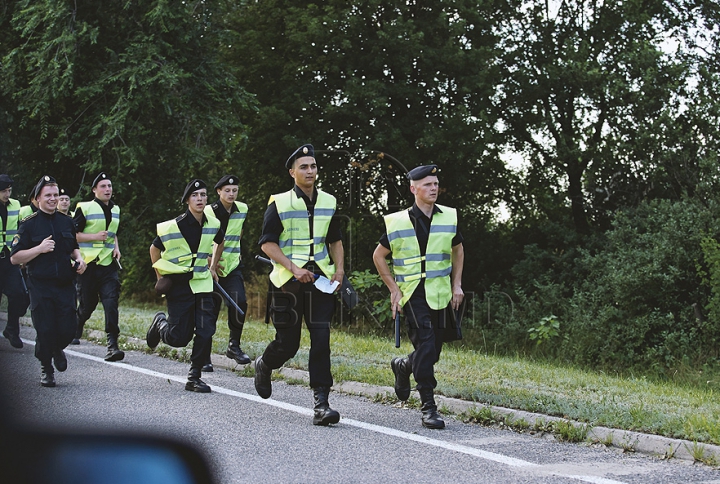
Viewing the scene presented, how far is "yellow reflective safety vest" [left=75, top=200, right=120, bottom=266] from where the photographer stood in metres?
10.3

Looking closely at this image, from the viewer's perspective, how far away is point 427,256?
21.9ft

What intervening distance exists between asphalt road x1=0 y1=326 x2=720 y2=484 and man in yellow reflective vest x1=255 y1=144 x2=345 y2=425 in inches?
23.5

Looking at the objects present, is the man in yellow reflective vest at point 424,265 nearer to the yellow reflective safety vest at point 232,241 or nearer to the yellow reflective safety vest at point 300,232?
the yellow reflective safety vest at point 300,232

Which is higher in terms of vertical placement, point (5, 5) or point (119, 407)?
point (5, 5)

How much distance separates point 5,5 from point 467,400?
1732cm

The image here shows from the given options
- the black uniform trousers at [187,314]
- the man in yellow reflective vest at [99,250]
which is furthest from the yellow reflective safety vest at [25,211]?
the black uniform trousers at [187,314]

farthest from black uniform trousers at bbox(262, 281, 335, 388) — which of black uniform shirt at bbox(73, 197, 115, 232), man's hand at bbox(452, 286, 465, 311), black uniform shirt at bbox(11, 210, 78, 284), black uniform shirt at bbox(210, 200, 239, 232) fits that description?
black uniform shirt at bbox(73, 197, 115, 232)

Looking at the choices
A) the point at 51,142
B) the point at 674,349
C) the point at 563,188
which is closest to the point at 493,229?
the point at 563,188

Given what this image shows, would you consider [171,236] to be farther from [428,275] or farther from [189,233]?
[428,275]

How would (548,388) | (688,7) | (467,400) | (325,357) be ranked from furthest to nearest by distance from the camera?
(688,7) → (548,388) → (467,400) → (325,357)

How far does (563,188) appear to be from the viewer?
77.4 feet

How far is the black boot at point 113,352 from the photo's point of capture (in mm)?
9906

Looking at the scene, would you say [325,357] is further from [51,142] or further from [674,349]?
[51,142]

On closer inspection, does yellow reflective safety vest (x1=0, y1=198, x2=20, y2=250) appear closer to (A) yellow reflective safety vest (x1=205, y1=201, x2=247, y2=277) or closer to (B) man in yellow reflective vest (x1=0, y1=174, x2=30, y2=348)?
(B) man in yellow reflective vest (x1=0, y1=174, x2=30, y2=348)
